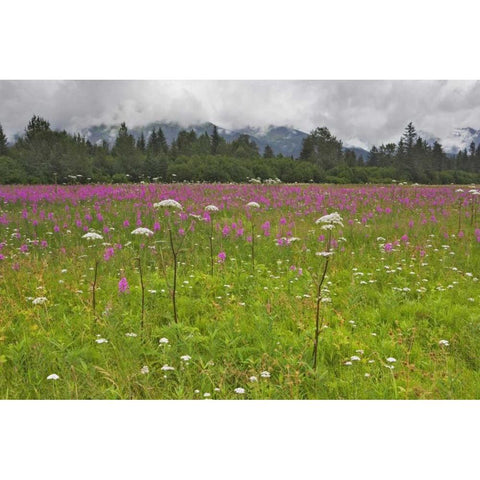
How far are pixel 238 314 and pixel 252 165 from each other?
15.6 m

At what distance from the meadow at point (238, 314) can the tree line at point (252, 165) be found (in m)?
2.81

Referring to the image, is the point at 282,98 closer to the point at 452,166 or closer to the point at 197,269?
the point at 197,269

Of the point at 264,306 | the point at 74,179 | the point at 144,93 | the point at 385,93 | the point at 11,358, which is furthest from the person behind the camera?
the point at 74,179

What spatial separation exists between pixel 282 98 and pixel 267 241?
282cm

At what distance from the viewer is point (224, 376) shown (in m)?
3.09

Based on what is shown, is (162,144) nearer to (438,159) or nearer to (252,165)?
(252,165)

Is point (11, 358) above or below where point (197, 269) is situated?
below

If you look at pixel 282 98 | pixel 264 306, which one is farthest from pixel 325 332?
pixel 282 98

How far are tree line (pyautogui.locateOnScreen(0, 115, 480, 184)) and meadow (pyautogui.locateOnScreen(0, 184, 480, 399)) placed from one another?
2813 mm

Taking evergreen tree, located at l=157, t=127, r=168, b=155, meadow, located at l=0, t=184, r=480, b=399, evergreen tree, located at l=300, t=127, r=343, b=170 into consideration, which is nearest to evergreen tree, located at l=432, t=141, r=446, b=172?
evergreen tree, located at l=300, t=127, r=343, b=170

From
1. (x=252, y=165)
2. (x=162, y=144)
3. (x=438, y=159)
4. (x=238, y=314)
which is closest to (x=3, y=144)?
(x=238, y=314)

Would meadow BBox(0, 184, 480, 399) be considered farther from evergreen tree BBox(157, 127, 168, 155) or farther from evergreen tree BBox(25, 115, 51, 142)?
evergreen tree BBox(157, 127, 168, 155)

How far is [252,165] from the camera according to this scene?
62.8 ft

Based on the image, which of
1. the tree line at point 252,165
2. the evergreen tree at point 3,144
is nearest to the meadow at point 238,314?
the evergreen tree at point 3,144
